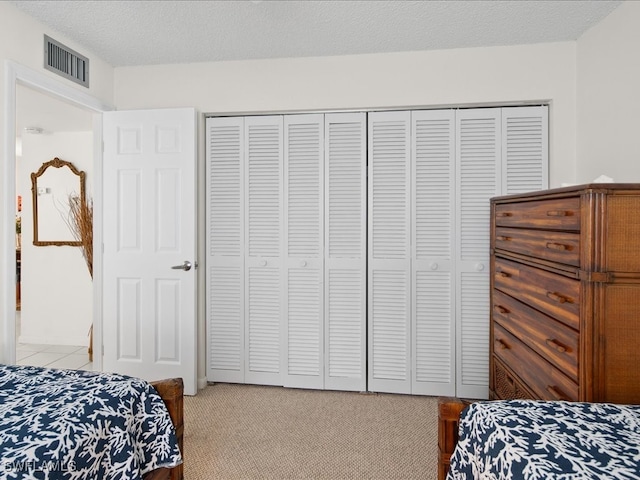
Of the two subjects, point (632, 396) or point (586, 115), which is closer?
point (632, 396)

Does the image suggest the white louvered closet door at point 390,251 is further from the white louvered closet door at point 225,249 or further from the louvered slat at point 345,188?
the white louvered closet door at point 225,249

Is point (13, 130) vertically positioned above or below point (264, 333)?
above

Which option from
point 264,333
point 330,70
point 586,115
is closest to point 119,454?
point 264,333

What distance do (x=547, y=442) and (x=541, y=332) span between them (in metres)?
0.87

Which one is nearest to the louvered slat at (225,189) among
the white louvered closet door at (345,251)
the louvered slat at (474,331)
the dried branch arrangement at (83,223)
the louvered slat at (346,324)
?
the white louvered closet door at (345,251)

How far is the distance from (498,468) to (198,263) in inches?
98.7

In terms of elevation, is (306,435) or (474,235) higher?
(474,235)

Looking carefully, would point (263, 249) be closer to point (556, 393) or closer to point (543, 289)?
point (543, 289)

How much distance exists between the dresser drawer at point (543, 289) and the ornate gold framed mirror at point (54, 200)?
4.48 meters

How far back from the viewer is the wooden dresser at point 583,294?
138 centimetres

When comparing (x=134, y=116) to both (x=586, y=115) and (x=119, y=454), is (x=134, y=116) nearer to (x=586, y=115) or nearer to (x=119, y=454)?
(x=119, y=454)

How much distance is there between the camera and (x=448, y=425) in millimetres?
1362

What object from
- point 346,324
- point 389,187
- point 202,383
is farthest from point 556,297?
point 202,383

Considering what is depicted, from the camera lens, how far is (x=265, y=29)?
97.1 inches
